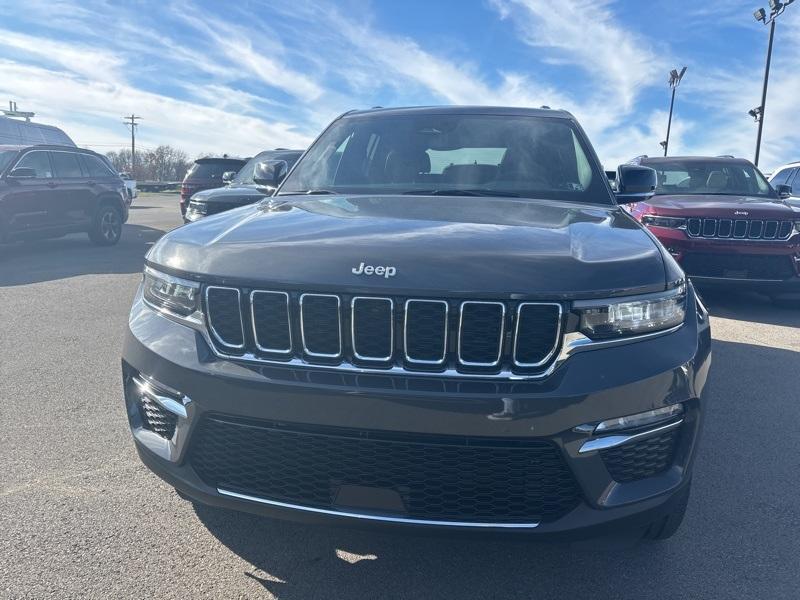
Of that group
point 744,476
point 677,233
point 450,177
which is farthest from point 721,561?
point 677,233

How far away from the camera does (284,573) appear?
2.32 m

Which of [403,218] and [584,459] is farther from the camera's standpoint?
[403,218]

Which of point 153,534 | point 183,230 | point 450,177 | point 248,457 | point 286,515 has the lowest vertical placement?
point 153,534

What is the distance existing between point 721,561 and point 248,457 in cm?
180

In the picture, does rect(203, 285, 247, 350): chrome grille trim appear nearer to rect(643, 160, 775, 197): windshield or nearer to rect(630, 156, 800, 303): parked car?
rect(630, 156, 800, 303): parked car

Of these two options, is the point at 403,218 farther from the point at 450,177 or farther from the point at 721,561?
the point at 721,561

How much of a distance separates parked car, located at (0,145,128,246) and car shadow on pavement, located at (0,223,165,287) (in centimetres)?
40

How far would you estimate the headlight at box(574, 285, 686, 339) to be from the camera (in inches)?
76.1

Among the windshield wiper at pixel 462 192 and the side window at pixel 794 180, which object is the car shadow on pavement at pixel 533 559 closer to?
the windshield wiper at pixel 462 192

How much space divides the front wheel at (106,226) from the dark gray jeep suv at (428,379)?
429 inches

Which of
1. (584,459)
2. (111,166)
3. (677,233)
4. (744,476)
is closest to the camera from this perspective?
(584,459)

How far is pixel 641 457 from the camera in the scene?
1961 millimetres

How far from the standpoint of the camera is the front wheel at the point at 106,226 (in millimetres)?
11953

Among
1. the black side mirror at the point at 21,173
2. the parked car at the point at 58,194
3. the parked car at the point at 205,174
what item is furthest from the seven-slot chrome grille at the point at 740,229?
the parked car at the point at 58,194
